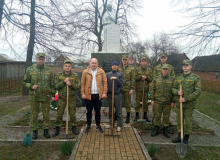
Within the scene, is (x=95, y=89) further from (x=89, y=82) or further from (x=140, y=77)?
(x=140, y=77)

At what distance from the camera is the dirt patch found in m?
3.30

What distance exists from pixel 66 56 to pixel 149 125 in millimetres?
6794

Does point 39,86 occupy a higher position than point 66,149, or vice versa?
point 39,86

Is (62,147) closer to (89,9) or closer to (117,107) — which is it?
(117,107)

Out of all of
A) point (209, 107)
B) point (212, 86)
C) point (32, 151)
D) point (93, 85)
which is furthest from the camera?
point (212, 86)

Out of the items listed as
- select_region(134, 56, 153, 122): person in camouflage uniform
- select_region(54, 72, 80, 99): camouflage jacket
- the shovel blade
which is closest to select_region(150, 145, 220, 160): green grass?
the shovel blade

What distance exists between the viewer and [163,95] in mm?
4199

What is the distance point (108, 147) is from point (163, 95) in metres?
1.89

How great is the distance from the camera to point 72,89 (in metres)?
4.28

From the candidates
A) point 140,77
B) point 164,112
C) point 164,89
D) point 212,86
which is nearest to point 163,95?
point 164,89

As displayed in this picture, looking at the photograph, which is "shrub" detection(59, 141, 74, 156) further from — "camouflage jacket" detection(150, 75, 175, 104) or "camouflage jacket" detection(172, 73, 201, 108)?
"camouflage jacket" detection(172, 73, 201, 108)

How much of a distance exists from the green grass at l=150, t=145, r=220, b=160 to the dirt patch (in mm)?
2013

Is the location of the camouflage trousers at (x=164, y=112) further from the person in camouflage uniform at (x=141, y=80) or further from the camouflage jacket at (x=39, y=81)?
the camouflage jacket at (x=39, y=81)

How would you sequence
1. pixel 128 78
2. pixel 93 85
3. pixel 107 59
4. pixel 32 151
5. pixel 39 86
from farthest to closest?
1. pixel 107 59
2. pixel 128 78
3. pixel 93 85
4. pixel 39 86
5. pixel 32 151
